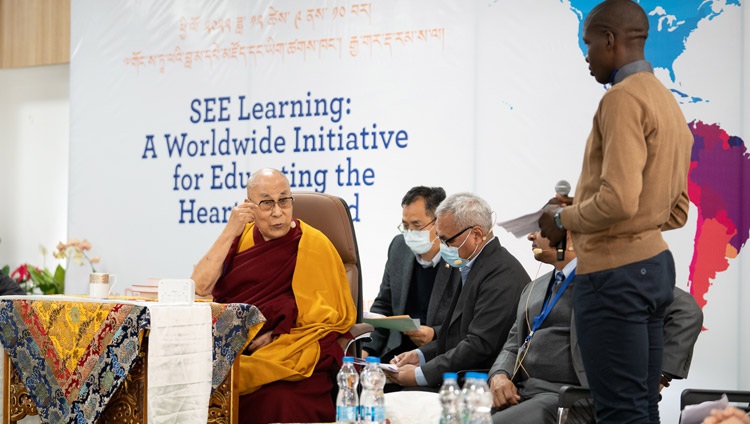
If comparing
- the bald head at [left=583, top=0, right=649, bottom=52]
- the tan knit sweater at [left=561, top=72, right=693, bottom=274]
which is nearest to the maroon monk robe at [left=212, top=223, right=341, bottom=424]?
the tan knit sweater at [left=561, top=72, right=693, bottom=274]

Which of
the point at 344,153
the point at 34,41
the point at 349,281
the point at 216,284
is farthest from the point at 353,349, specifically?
the point at 34,41

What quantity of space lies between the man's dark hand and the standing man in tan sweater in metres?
0.05

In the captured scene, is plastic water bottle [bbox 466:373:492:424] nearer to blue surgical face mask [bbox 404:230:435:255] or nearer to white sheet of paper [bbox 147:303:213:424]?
white sheet of paper [bbox 147:303:213:424]

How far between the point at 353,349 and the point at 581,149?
1.70 m

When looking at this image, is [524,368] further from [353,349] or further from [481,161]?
[481,161]

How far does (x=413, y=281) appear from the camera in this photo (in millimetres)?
4203

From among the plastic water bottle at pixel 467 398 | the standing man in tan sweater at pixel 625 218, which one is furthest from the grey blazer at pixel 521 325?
the plastic water bottle at pixel 467 398

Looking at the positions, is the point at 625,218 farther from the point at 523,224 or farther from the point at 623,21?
the point at 523,224

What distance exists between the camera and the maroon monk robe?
3.26 metres

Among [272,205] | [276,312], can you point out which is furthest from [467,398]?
[272,205]

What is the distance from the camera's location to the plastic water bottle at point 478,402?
2.04 metres

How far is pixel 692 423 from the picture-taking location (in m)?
2.57

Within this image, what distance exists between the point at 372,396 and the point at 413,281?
71.4 inches

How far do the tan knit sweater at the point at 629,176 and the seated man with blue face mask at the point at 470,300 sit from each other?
130cm
